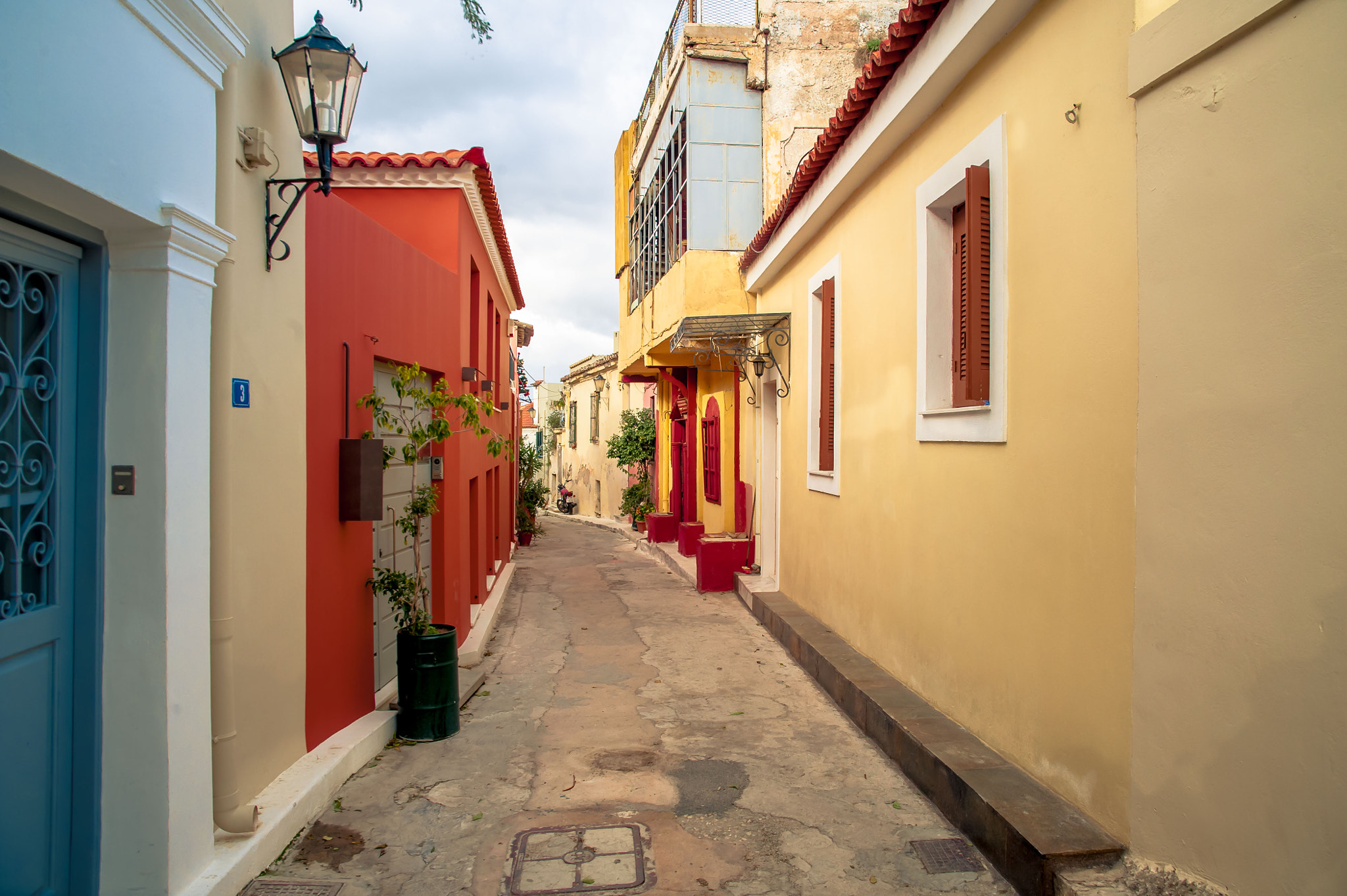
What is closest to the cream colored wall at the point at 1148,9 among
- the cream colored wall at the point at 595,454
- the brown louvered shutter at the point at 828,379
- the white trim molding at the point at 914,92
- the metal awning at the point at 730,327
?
the white trim molding at the point at 914,92

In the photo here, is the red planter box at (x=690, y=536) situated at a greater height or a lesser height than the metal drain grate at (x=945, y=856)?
greater

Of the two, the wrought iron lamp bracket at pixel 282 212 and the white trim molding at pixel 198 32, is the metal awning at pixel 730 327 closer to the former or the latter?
the wrought iron lamp bracket at pixel 282 212

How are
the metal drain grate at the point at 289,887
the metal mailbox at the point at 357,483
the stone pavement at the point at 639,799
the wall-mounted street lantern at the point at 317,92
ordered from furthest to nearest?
the metal mailbox at the point at 357,483
the wall-mounted street lantern at the point at 317,92
the stone pavement at the point at 639,799
the metal drain grate at the point at 289,887

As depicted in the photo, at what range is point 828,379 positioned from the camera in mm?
8094

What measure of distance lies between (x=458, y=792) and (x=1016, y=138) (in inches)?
182

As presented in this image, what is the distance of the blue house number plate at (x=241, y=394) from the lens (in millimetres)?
3670

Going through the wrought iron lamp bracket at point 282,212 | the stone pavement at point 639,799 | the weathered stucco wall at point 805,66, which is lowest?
the stone pavement at point 639,799

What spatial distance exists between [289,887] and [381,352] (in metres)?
3.47

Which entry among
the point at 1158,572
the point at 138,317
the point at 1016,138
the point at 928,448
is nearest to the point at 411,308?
the point at 138,317

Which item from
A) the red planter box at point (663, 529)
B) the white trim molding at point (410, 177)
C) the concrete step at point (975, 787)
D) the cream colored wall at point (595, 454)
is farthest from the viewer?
the cream colored wall at point (595, 454)

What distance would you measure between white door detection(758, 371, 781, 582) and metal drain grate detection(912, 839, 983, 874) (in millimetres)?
6689

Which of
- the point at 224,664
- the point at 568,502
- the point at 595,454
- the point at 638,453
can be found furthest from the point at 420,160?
the point at 568,502

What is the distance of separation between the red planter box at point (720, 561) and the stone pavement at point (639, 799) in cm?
343

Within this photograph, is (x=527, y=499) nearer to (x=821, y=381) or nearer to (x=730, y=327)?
(x=730, y=327)
